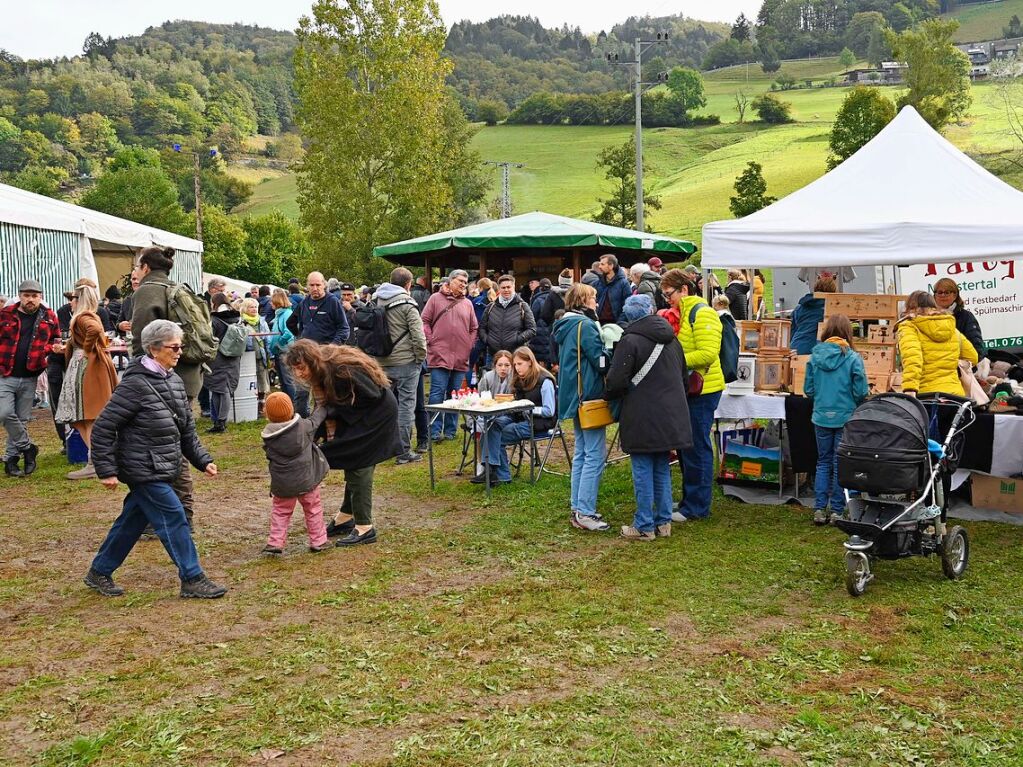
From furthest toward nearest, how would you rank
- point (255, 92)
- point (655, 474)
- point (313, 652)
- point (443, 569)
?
point (255, 92), point (655, 474), point (443, 569), point (313, 652)

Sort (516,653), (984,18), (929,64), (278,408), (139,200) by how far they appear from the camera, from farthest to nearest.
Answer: (984,18), (929,64), (139,200), (278,408), (516,653)

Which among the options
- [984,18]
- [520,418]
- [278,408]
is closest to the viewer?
[278,408]

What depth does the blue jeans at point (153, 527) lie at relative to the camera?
16.5 ft

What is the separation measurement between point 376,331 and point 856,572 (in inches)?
193

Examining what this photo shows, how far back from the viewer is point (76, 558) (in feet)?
20.1

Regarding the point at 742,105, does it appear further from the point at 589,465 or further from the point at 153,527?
the point at 153,527

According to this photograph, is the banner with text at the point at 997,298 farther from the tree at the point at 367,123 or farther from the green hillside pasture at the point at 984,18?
the green hillside pasture at the point at 984,18

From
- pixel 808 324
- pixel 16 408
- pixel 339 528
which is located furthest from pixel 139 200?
pixel 339 528

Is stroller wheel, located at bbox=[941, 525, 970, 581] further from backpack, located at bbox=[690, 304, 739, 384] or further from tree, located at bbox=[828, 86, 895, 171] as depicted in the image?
tree, located at bbox=[828, 86, 895, 171]

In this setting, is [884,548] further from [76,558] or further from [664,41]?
[664,41]

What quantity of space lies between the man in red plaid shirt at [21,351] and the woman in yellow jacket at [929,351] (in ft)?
23.3

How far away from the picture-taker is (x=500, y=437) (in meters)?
7.90

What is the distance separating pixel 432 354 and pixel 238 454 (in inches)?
88.6

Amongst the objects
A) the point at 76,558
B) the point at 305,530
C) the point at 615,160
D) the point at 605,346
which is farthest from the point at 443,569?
the point at 615,160
